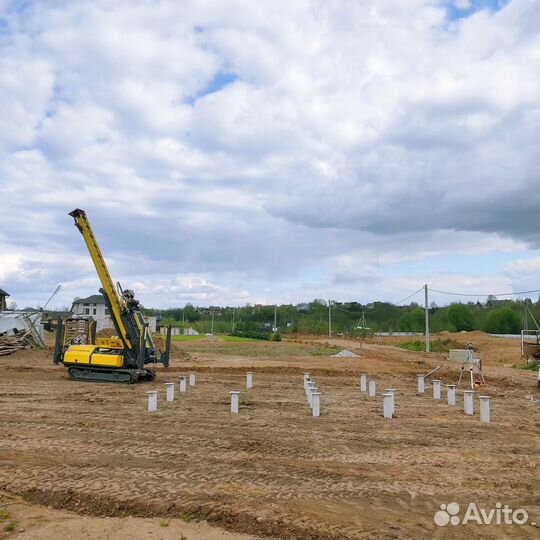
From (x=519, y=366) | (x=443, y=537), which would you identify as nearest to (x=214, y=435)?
(x=443, y=537)

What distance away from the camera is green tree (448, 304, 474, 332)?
7088 centimetres

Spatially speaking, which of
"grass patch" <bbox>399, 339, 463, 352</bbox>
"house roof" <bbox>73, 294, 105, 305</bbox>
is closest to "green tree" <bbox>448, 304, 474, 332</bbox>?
"grass patch" <bbox>399, 339, 463, 352</bbox>

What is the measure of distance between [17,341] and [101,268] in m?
15.3

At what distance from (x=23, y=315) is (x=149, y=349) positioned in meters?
17.5

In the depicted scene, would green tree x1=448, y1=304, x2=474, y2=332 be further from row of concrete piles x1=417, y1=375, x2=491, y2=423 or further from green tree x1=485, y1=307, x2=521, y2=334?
row of concrete piles x1=417, y1=375, x2=491, y2=423

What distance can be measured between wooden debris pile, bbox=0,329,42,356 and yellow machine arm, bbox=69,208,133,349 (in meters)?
14.1

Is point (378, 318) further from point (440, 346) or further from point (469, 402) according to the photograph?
point (469, 402)

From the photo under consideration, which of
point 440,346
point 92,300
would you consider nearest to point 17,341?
point 440,346

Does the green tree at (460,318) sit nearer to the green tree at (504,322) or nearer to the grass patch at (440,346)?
the green tree at (504,322)

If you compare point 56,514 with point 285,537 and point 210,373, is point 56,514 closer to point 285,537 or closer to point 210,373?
point 285,537

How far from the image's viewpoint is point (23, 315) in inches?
1266

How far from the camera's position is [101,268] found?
18.1 m

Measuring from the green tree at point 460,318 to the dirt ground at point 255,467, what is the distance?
5851 centimetres

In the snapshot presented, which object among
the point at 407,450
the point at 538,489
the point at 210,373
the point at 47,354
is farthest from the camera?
the point at 47,354
